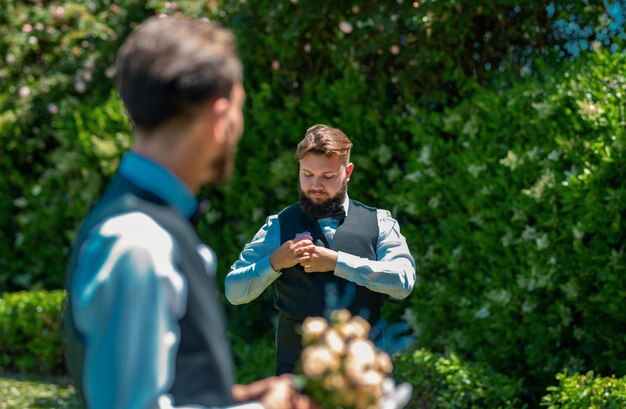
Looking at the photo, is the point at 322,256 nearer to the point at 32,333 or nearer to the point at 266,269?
the point at 266,269

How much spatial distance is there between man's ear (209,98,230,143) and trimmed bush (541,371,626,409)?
302 centimetres

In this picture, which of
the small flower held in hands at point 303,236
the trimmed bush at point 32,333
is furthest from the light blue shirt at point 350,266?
the trimmed bush at point 32,333

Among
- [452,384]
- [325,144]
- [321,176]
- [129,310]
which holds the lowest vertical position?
[452,384]

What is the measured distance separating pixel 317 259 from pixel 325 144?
420 millimetres

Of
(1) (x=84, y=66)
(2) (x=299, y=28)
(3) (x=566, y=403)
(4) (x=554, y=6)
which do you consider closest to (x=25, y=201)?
(1) (x=84, y=66)

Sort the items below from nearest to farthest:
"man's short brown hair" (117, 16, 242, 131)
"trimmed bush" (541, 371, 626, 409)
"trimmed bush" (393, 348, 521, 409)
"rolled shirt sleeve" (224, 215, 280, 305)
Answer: "man's short brown hair" (117, 16, 242, 131), "rolled shirt sleeve" (224, 215, 280, 305), "trimmed bush" (541, 371, 626, 409), "trimmed bush" (393, 348, 521, 409)

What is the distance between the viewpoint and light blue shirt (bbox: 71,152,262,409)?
4.90 feet

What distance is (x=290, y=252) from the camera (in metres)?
3.39

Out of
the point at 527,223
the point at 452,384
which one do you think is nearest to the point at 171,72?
the point at 452,384

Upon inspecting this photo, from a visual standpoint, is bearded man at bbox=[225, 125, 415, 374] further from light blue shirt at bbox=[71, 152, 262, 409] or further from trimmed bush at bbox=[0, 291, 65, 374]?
trimmed bush at bbox=[0, 291, 65, 374]

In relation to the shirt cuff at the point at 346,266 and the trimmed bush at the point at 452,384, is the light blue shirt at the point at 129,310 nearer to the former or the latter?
the shirt cuff at the point at 346,266

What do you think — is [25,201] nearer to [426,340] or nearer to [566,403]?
[426,340]

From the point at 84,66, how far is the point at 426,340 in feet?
15.2

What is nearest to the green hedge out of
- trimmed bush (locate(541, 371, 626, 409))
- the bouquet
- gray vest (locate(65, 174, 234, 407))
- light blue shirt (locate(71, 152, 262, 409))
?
trimmed bush (locate(541, 371, 626, 409))
